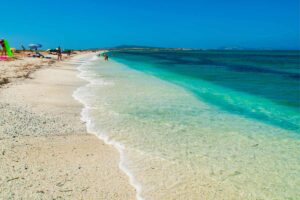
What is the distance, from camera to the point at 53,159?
240 inches

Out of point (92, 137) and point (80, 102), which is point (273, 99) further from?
point (92, 137)

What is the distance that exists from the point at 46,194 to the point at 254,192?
337 cm

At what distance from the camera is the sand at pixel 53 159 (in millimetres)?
4922

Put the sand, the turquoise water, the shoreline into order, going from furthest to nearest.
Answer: the turquoise water → the shoreline → the sand

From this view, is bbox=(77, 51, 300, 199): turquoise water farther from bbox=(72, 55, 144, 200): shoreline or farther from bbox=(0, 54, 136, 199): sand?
bbox=(0, 54, 136, 199): sand

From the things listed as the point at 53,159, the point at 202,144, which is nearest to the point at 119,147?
the point at 53,159

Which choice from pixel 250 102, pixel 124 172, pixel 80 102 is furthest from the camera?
pixel 250 102

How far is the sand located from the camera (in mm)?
4922

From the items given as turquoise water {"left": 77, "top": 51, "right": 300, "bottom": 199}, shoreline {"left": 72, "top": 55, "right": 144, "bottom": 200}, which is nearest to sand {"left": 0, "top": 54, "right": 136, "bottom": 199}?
shoreline {"left": 72, "top": 55, "right": 144, "bottom": 200}

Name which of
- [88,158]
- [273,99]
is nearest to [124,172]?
[88,158]

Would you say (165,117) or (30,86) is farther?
(30,86)

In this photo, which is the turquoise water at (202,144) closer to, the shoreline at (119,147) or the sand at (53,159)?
the shoreline at (119,147)

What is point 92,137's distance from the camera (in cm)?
771

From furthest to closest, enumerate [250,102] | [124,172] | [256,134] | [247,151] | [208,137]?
[250,102] → [256,134] → [208,137] → [247,151] → [124,172]
